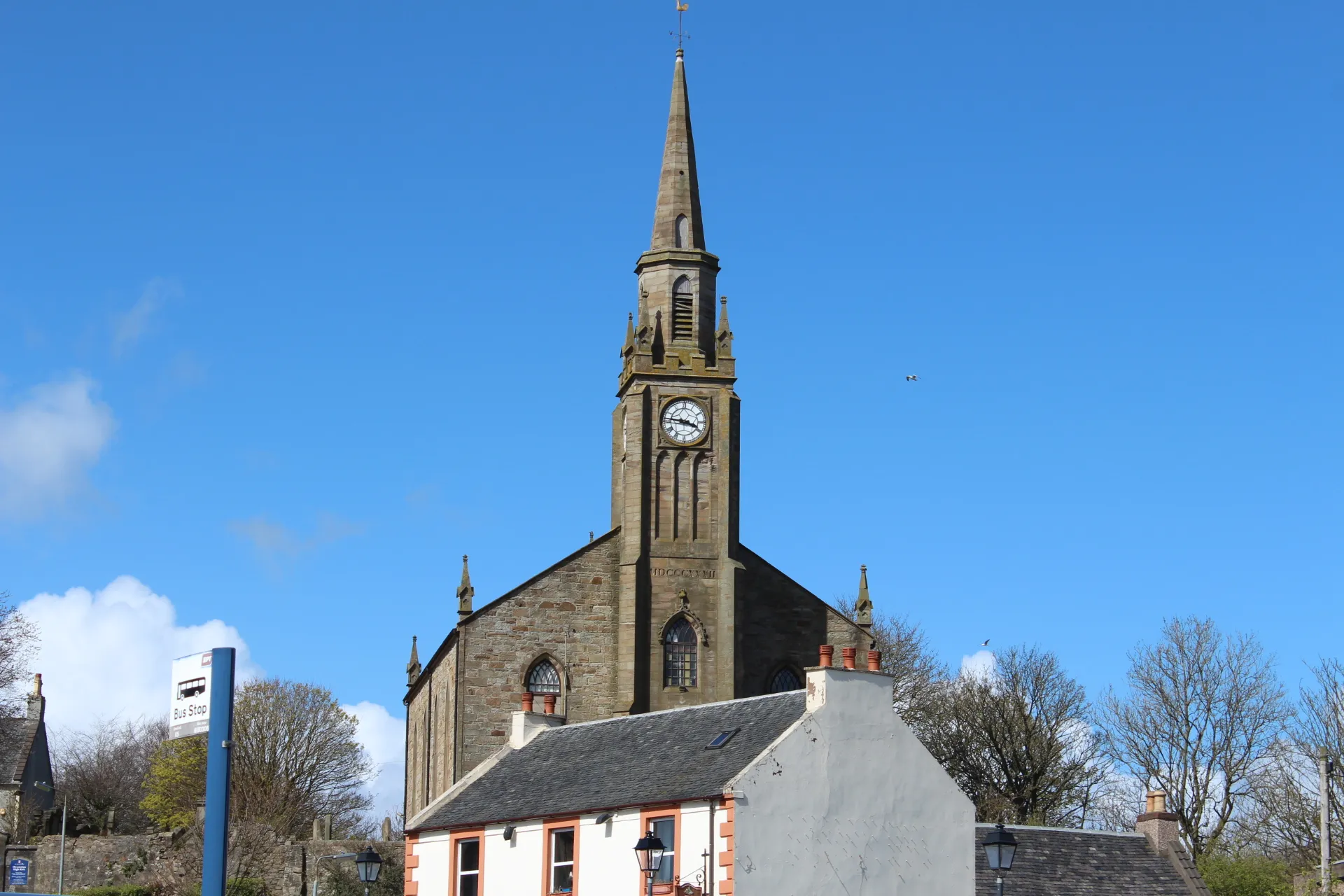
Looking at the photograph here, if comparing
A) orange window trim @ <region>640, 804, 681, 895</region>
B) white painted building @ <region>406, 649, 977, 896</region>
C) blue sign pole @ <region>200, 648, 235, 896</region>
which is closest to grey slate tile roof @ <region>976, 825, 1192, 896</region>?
white painted building @ <region>406, 649, 977, 896</region>

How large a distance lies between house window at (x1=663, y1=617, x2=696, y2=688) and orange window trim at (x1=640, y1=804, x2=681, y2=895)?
22.3 m

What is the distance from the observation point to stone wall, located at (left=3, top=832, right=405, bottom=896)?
54750 mm

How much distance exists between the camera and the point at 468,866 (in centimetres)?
3753

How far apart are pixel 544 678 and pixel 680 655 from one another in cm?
404

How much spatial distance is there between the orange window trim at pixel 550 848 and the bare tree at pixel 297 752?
A: 41248 mm

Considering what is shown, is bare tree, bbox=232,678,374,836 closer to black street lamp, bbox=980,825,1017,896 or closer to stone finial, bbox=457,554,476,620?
stone finial, bbox=457,554,476,620

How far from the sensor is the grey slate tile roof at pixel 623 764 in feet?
113

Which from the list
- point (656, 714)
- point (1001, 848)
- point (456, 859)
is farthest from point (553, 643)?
point (1001, 848)

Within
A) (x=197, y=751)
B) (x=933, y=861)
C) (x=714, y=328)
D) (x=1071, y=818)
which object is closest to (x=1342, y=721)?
(x=1071, y=818)

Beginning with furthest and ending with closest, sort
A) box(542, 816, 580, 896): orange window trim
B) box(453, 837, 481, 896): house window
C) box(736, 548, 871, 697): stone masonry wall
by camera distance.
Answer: box(736, 548, 871, 697): stone masonry wall
box(453, 837, 481, 896): house window
box(542, 816, 580, 896): orange window trim

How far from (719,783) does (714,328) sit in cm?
2898

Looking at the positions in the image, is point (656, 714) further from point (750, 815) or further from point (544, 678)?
point (544, 678)

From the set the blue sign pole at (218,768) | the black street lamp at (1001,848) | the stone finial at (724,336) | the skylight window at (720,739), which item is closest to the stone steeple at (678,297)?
the stone finial at (724,336)

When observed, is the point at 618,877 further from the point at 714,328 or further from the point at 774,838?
the point at 714,328
